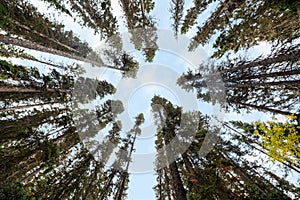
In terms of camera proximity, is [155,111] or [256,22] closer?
[256,22]

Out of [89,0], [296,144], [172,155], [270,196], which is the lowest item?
[172,155]

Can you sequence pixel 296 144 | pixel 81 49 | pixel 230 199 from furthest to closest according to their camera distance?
1. pixel 81 49
2. pixel 230 199
3. pixel 296 144

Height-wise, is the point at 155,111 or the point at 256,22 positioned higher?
the point at 256,22

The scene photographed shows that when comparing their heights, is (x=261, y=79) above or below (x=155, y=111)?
above

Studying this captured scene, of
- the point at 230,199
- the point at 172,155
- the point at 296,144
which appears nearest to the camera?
the point at 296,144

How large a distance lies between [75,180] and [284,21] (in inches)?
526

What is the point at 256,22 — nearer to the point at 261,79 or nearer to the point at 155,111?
the point at 261,79

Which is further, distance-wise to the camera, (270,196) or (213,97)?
(213,97)

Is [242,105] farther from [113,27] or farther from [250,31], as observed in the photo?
[113,27]

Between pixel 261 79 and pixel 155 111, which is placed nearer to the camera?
pixel 261 79

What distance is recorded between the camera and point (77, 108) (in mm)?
17469

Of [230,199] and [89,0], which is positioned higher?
[89,0]

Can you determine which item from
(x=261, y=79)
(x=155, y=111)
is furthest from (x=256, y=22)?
(x=155, y=111)

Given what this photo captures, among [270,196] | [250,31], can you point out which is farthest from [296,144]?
[250,31]
